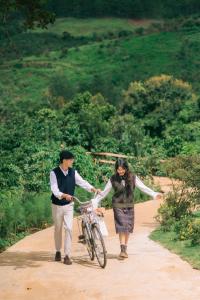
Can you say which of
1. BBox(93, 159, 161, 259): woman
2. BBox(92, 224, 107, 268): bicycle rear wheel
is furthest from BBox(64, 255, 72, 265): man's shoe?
BBox(93, 159, 161, 259): woman

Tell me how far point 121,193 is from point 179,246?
1.68 meters

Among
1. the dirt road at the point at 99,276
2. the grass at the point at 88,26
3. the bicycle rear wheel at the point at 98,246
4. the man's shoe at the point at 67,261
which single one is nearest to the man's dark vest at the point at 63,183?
the bicycle rear wheel at the point at 98,246

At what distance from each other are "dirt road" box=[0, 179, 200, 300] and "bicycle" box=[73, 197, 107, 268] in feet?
0.53

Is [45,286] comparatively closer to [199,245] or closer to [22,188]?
[199,245]

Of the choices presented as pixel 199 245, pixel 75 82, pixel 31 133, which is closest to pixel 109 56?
pixel 75 82

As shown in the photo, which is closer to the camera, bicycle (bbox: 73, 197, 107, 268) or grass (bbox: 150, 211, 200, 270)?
bicycle (bbox: 73, 197, 107, 268)

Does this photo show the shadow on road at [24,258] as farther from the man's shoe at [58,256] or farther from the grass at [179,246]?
the grass at [179,246]

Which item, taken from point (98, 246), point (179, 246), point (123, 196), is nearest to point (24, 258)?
point (98, 246)

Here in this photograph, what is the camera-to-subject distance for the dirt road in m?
8.14

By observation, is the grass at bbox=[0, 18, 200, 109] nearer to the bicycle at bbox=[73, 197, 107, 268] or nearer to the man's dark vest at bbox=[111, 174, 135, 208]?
the man's dark vest at bbox=[111, 174, 135, 208]

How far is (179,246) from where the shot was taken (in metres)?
11.5

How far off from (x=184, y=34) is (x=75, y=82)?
2760cm

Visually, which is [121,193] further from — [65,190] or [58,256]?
[58,256]

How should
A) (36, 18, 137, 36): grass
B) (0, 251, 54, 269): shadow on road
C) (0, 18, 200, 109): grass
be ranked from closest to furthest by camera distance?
(0, 251, 54, 269): shadow on road → (0, 18, 200, 109): grass → (36, 18, 137, 36): grass
